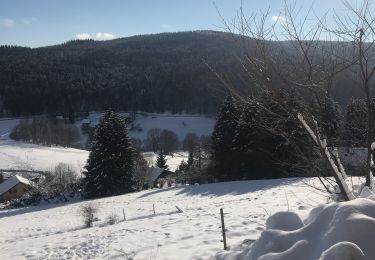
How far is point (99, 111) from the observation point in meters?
131

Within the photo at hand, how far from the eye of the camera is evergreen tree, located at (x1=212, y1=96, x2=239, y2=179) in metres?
32.7

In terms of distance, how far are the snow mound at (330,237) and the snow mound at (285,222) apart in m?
0.03

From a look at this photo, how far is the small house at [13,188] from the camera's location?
53062 mm

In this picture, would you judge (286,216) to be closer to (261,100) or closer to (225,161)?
(261,100)

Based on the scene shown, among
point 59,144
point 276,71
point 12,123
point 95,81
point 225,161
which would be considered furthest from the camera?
point 95,81

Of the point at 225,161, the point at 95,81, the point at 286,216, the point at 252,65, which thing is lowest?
the point at 225,161

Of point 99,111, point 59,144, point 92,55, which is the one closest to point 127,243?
point 59,144

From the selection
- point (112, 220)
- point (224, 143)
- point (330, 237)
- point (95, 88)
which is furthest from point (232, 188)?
point (95, 88)

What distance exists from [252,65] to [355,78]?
1.39 meters

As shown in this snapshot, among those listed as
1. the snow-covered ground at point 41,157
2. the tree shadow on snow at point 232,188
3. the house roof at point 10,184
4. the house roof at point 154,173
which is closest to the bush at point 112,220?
the tree shadow on snow at point 232,188

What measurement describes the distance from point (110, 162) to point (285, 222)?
3178 cm

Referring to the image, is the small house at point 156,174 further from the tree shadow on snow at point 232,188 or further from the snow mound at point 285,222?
the snow mound at point 285,222

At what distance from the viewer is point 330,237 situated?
373 cm

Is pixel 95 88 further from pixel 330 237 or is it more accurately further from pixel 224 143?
pixel 330 237
